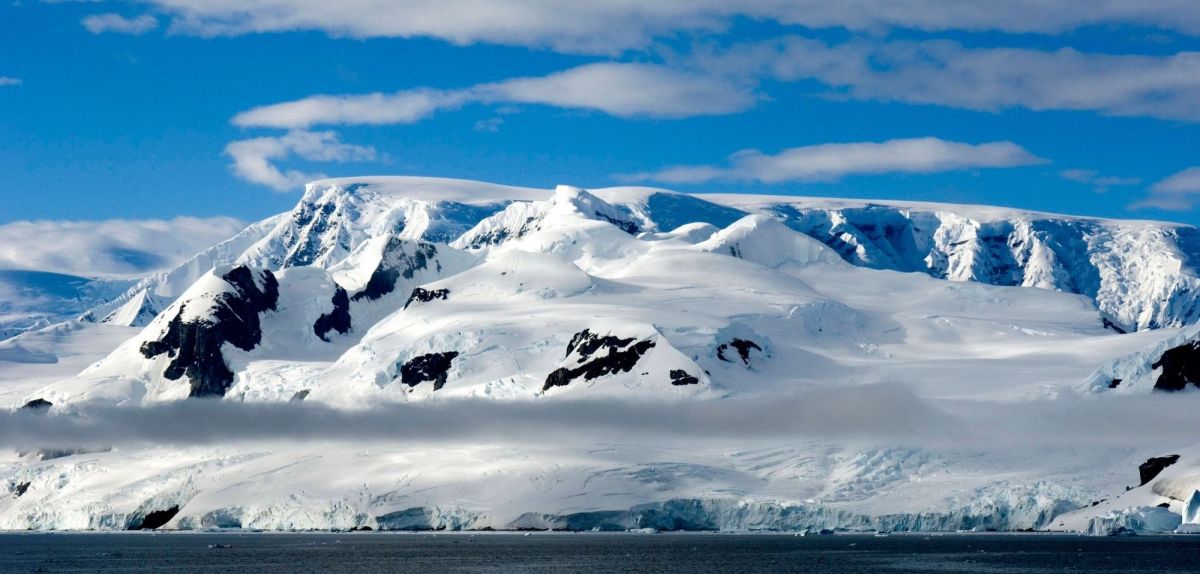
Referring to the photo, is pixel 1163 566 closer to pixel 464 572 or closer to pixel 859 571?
pixel 859 571

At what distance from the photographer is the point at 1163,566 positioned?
7515 inches

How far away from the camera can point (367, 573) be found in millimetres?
199500

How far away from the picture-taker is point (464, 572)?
19925 centimetres

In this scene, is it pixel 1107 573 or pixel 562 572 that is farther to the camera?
pixel 562 572

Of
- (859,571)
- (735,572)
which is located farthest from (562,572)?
(859,571)

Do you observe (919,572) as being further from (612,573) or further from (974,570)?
(612,573)

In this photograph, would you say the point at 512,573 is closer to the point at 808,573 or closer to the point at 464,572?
the point at 464,572

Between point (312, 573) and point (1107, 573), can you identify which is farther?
point (312, 573)

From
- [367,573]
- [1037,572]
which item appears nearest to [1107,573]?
[1037,572]

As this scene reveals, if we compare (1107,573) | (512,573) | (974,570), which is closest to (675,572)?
(512,573)

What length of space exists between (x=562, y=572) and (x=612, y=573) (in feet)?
19.9

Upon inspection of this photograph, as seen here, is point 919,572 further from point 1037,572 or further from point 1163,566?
point 1163,566

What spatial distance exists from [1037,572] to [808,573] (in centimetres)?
2565

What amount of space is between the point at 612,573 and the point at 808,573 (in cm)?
2269
